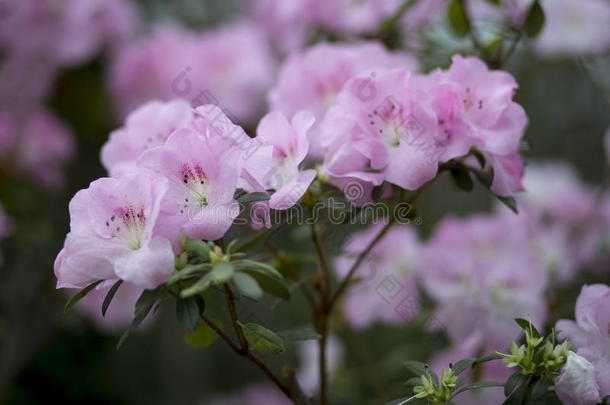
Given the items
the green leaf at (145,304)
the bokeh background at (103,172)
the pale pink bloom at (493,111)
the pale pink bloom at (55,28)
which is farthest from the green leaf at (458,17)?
the pale pink bloom at (55,28)

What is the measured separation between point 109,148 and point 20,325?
1.04m

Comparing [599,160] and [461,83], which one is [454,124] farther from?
[599,160]

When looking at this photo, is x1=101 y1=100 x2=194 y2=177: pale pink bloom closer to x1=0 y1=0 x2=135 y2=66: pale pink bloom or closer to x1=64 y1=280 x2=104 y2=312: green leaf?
x1=64 y1=280 x2=104 y2=312: green leaf

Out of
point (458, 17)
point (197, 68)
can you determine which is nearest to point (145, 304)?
point (458, 17)


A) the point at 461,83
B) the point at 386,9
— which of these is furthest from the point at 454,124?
the point at 386,9

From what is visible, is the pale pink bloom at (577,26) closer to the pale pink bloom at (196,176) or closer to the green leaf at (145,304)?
the pale pink bloom at (196,176)

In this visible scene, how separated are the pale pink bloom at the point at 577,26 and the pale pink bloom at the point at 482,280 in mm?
647

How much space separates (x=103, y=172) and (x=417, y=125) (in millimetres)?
1627

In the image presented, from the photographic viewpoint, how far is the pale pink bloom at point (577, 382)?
68cm

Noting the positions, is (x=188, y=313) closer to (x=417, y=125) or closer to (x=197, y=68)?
(x=417, y=125)

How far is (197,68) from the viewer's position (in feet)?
5.73

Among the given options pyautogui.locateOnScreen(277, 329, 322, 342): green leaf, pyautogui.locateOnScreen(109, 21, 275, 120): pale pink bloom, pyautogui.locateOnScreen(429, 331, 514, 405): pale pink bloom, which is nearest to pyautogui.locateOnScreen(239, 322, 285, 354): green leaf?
pyautogui.locateOnScreen(277, 329, 322, 342): green leaf

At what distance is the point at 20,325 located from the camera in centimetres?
171

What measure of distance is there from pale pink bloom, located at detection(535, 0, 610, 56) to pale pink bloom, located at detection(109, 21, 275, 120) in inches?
31.4
